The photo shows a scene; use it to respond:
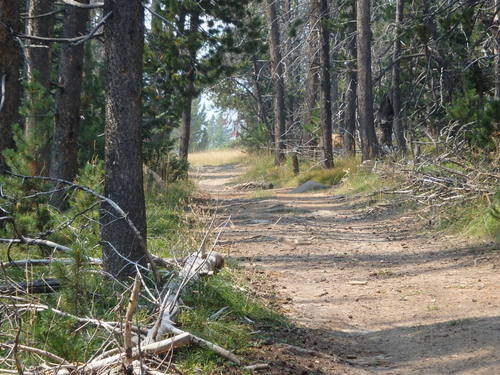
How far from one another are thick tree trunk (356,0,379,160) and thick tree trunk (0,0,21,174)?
37.9 ft

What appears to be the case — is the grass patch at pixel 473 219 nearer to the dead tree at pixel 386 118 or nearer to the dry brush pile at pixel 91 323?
the dry brush pile at pixel 91 323

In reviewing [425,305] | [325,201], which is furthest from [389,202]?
[425,305]

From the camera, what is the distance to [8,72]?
6941 mm

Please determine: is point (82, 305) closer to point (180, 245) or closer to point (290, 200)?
point (180, 245)

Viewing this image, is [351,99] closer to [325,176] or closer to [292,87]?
[325,176]

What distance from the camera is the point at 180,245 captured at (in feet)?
20.5

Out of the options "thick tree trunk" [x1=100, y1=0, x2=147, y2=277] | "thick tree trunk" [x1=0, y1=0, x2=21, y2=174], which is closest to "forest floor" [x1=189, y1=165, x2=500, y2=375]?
"thick tree trunk" [x1=100, y1=0, x2=147, y2=277]

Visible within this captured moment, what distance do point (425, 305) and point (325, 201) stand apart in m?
8.48

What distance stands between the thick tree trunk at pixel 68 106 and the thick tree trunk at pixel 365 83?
29.6 ft

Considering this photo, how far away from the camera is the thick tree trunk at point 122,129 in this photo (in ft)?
16.9

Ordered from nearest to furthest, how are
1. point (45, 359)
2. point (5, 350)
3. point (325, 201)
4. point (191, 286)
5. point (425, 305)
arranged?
point (45, 359) → point (5, 350) → point (191, 286) → point (425, 305) → point (325, 201)

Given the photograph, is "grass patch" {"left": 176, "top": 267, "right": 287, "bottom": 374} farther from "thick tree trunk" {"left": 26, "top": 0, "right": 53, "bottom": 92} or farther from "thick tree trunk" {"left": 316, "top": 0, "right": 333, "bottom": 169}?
"thick tree trunk" {"left": 316, "top": 0, "right": 333, "bottom": 169}

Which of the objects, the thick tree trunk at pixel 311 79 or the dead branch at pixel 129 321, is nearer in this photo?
the dead branch at pixel 129 321

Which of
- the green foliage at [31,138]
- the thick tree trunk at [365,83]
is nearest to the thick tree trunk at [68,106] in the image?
the green foliage at [31,138]
